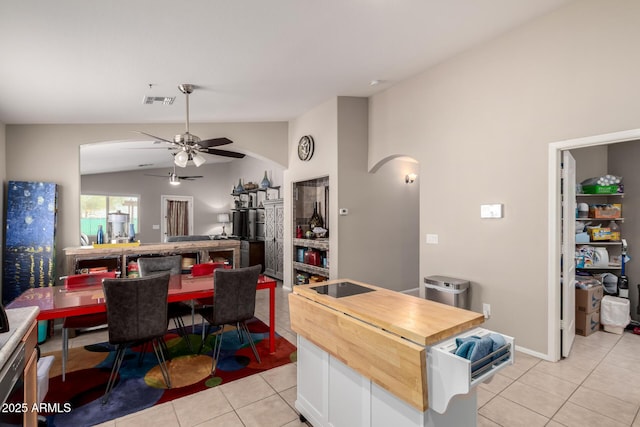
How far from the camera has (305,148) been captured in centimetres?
546

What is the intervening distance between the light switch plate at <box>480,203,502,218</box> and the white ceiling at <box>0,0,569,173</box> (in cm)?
170

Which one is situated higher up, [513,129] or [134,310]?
[513,129]

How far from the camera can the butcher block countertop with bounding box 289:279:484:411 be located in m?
1.42

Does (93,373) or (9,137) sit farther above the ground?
(9,137)

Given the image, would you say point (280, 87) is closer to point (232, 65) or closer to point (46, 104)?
point (232, 65)

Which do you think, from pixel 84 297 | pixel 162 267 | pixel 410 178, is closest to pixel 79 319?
pixel 84 297

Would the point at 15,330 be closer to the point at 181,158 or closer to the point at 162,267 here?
Result: the point at 162,267

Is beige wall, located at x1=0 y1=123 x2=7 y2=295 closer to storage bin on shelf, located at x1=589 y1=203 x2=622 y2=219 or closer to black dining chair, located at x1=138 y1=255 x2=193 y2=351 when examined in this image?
black dining chair, located at x1=138 y1=255 x2=193 y2=351

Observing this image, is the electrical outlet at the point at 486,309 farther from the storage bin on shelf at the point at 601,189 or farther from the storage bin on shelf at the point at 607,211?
the storage bin on shelf at the point at 601,189

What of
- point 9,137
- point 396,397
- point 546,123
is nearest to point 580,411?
point 396,397

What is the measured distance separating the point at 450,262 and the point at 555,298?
106 centimetres

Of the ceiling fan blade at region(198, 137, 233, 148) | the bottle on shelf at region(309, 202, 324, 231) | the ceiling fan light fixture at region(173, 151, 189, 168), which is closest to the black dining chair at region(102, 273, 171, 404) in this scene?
the ceiling fan light fixture at region(173, 151, 189, 168)

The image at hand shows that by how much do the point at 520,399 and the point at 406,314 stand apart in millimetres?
1503

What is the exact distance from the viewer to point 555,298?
9.70 ft
